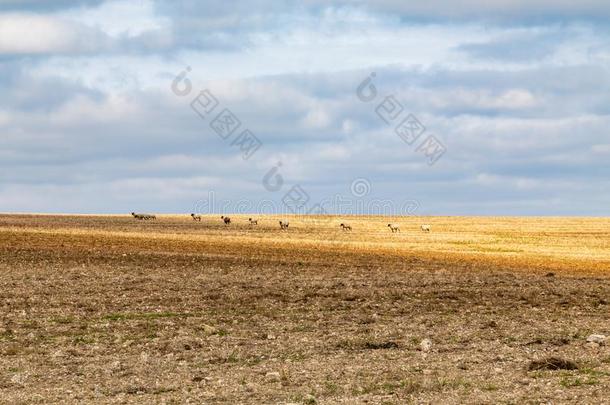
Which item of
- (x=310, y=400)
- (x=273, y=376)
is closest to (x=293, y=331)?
(x=273, y=376)

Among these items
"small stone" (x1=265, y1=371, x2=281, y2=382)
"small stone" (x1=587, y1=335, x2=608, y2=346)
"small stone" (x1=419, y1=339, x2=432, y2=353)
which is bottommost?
"small stone" (x1=265, y1=371, x2=281, y2=382)

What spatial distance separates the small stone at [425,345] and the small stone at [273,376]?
386 cm

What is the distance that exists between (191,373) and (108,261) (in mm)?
23380

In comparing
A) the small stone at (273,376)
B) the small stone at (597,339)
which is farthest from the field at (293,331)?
the small stone at (597,339)

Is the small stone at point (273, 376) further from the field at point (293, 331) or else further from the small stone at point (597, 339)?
the small stone at point (597, 339)

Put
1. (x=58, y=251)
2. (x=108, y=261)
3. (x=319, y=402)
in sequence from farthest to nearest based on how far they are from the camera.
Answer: (x=58, y=251), (x=108, y=261), (x=319, y=402)

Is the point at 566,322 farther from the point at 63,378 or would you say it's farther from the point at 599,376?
the point at 63,378

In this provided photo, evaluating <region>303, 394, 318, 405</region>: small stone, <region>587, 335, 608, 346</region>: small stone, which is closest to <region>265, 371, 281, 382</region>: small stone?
<region>303, 394, 318, 405</region>: small stone

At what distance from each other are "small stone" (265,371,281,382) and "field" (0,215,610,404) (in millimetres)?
34

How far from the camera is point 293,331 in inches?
841

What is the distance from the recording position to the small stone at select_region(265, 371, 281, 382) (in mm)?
15609

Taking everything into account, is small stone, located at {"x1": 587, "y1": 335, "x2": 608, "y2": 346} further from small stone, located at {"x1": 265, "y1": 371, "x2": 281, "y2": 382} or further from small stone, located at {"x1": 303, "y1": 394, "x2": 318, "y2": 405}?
small stone, located at {"x1": 303, "y1": 394, "x2": 318, "y2": 405}

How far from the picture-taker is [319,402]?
1383cm

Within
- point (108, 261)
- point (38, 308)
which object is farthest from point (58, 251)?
point (38, 308)
